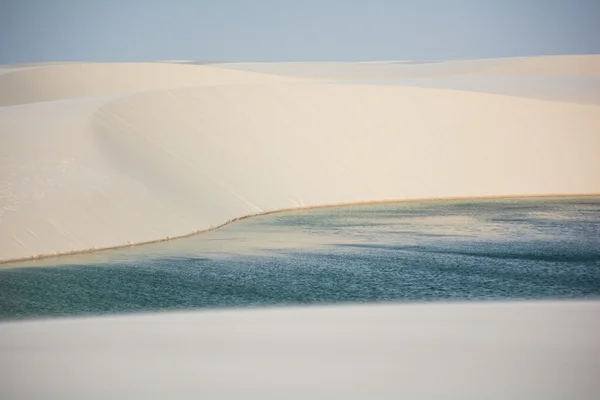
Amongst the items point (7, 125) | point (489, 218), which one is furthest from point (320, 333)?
point (7, 125)

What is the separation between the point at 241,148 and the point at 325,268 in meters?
9.49

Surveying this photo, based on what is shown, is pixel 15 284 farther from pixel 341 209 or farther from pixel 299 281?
pixel 341 209

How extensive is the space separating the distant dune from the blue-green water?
3.70ft

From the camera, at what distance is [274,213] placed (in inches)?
690

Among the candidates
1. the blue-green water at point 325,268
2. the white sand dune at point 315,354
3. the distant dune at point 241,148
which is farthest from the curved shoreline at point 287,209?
the white sand dune at point 315,354

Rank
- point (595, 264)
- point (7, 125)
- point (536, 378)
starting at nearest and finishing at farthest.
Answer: point (536, 378)
point (595, 264)
point (7, 125)

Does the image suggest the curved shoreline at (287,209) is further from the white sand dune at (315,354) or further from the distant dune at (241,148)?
the white sand dune at (315,354)

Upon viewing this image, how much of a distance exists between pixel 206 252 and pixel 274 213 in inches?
211

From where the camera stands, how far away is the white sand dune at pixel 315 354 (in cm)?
535

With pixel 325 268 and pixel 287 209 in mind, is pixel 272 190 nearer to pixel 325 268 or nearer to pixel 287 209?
pixel 287 209

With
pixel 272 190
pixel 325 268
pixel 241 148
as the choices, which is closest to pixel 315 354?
pixel 325 268

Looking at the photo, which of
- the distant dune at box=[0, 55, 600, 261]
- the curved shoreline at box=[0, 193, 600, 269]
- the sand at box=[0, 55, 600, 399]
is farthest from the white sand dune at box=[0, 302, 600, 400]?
the distant dune at box=[0, 55, 600, 261]

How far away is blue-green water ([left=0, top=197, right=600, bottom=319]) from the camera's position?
→ 892cm

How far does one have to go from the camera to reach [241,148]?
19.8 metres
